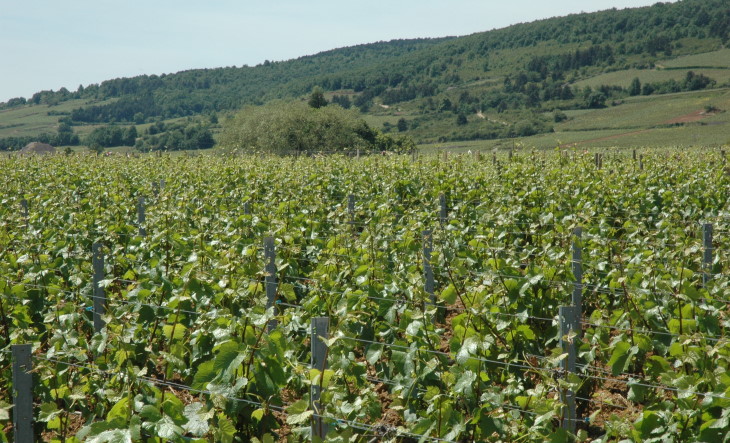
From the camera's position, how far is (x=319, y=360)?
3.05 metres

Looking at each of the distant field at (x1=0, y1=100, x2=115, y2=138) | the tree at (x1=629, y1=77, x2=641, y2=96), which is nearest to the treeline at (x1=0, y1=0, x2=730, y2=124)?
the distant field at (x1=0, y1=100, x2=115, y2=138)

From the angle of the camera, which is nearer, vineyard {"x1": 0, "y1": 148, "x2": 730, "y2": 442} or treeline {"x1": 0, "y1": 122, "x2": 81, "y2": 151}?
vineyard {"x1": 0, "y1": 148, "x2": 730, "y2": 442}

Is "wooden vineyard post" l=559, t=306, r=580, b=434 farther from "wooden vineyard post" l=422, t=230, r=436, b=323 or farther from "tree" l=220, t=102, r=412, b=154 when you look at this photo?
"tree" l=220, t=102, r=412, b=154

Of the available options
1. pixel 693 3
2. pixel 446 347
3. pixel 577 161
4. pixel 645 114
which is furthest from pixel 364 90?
pixel 446 347

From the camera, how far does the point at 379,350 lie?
375cm

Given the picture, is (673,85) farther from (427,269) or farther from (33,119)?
(33,119)

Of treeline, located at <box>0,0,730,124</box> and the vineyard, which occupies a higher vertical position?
treeline, located at <box>0,0,730,124</box>

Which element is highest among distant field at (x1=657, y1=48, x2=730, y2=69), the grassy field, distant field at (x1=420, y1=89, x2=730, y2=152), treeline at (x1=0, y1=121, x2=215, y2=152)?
distant field at (x1=657, y1=48, x2=730, y2=69)

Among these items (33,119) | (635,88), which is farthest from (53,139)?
(635,88)

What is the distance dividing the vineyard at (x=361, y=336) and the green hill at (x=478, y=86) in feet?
231

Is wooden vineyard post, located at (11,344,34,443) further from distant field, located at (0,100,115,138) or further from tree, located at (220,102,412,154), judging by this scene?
distant field, located at (0,100,115,138)

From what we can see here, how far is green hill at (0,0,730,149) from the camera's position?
92.2 m

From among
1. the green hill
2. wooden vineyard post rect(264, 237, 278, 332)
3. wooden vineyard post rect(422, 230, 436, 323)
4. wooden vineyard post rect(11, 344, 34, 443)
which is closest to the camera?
wooden vineyard post rect(11, 344, 34, 443)

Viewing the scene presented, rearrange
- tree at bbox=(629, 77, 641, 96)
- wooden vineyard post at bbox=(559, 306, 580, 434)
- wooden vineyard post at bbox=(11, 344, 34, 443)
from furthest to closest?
1. tree at bbox=(629, 77, 641, 96)
2. wooden vineyard post at bbox=(559, 306, 580, 434)
3. wooden vineyard post at bbox=(11, 344, 34, 443)
